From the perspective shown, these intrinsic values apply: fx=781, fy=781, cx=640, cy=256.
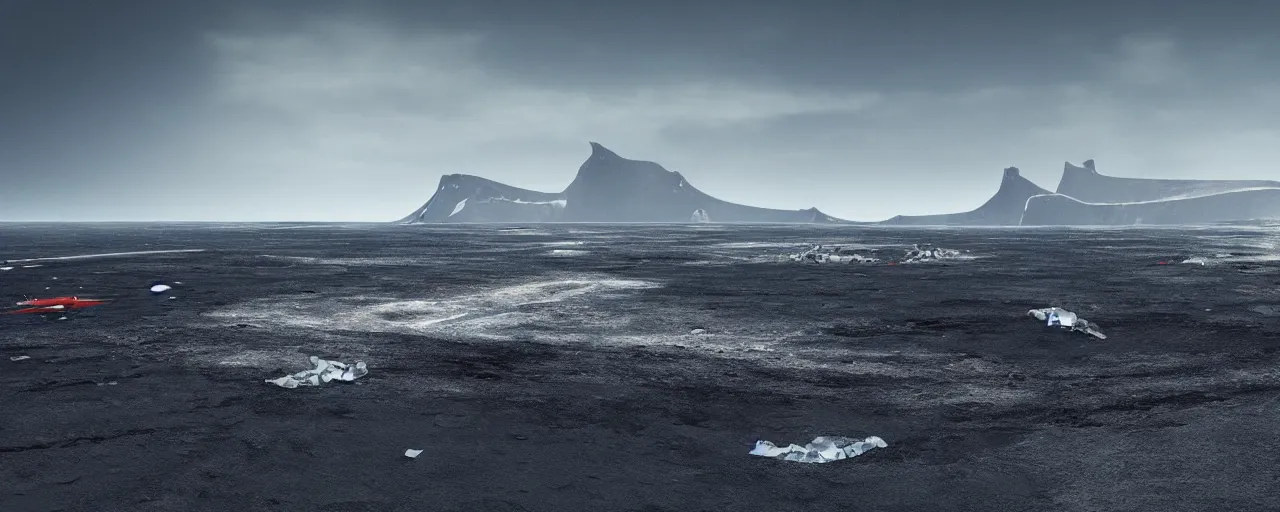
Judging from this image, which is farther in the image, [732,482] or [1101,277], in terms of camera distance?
[1101,277]

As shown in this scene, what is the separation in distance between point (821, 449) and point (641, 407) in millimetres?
Answer: 2367

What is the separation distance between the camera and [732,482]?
6.41m

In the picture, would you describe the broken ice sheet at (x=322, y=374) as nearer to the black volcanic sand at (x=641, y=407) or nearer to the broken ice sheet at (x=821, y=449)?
the black volcanic sand at (x=641, y=407)

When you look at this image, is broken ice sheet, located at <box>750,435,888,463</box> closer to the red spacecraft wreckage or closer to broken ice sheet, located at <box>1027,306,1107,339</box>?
broken ice sheet, located at <box>1027,306,1107,339</box>

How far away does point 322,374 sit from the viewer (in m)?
10.5

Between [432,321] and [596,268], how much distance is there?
1731cm

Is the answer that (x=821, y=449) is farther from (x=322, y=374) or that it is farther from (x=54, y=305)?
(x=54, y=305)

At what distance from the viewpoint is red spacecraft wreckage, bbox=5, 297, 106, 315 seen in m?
18.1

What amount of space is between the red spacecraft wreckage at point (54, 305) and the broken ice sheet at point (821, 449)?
702 inches

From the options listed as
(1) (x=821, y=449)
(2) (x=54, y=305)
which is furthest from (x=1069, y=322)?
(2) (x=54, y=305)

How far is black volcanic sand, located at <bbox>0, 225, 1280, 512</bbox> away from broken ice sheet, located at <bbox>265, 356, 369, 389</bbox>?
0.81ft

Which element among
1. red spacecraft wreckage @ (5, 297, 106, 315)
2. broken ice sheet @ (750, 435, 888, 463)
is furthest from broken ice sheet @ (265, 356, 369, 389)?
red spacecraft wreckage @ (5, 297, 106, 315)

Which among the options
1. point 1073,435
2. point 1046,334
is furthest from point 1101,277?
point 1073,435

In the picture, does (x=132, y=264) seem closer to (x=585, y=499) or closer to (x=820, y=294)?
(x=820, y=294)
